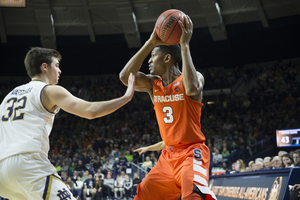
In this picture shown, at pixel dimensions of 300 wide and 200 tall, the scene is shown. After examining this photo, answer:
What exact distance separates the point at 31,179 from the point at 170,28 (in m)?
2.05

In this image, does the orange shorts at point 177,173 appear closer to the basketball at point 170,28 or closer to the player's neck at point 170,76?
the player's neck at point 170,76

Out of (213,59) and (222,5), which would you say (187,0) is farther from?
(213,59)

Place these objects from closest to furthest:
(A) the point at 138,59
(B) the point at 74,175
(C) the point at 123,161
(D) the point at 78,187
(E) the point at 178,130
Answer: (E) the point at 178,130, (A) the point at 138,59, (D) the point at 78,187, (B) the point at 74,175, (C) the point at 123,161

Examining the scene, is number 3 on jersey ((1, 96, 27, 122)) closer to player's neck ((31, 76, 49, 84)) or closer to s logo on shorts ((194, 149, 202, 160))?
player's neck ((31, 76, 49, 84))

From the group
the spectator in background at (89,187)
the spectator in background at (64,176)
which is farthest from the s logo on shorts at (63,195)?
the spectator in background at (64,176)

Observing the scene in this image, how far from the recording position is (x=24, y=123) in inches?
94.3

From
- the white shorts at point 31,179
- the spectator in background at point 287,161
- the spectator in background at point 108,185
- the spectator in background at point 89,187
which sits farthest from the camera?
the spectator in background at point 108,185

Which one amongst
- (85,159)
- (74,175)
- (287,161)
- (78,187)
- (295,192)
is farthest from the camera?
(85,159)

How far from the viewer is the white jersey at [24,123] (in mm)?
2334

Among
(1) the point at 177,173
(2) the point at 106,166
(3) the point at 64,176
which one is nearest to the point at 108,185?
(2) the point at 106,166

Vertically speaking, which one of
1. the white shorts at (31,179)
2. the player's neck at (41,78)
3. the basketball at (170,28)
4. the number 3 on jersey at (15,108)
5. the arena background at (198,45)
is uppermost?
the arena background at (198,45)

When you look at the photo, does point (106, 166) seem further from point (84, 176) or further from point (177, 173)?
point (177, 173)

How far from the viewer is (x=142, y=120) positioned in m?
18.6

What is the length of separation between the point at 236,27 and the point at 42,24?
39.8 feet
